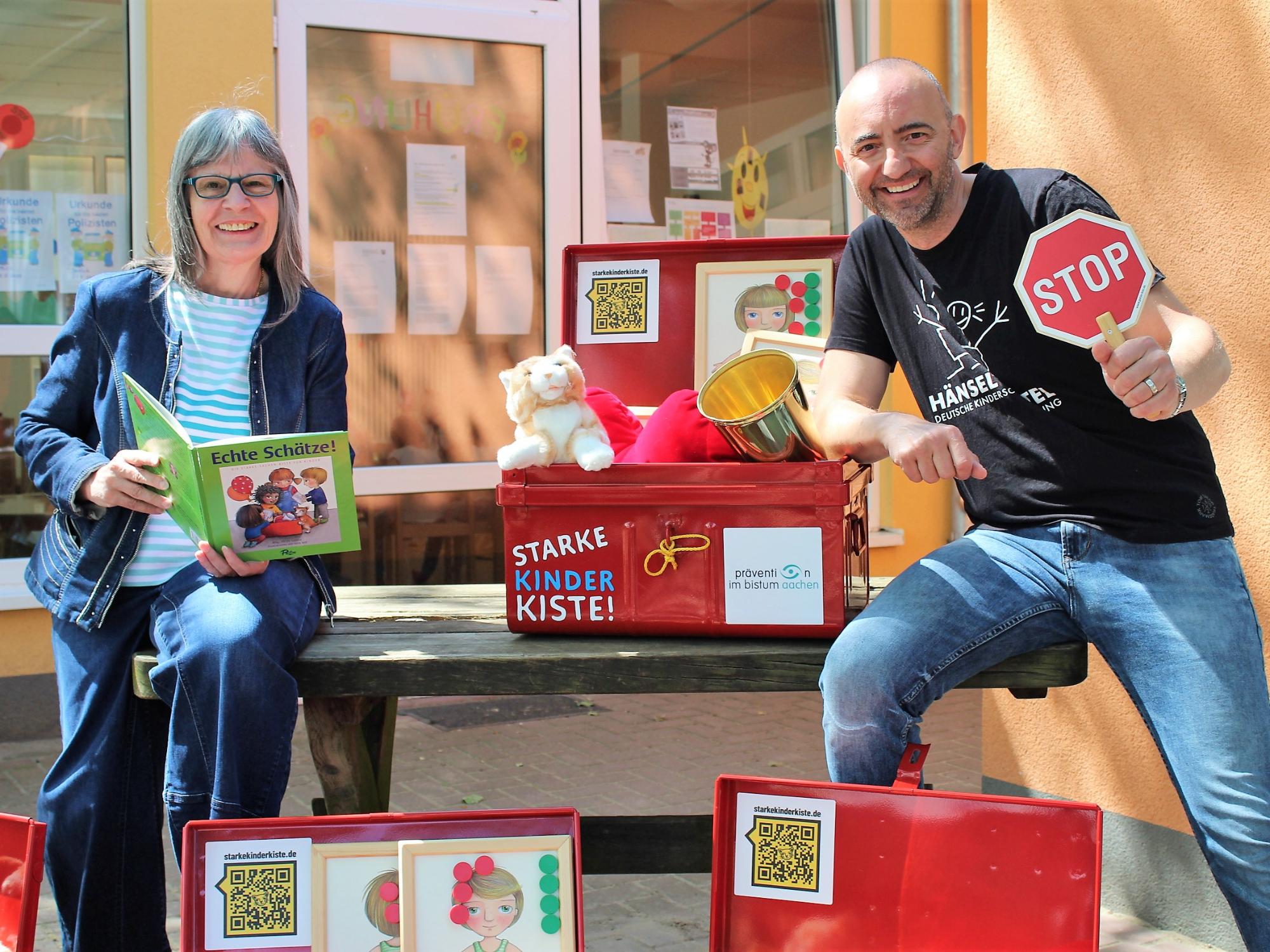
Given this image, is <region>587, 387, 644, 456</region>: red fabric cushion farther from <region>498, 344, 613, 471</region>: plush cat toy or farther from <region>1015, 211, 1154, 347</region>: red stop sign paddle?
<region>1015, 211, 1154, 347</region>: red stop sign paddle

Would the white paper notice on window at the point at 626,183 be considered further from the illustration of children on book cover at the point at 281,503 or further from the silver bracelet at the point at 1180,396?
the silver bracelet at the point at 1180,396

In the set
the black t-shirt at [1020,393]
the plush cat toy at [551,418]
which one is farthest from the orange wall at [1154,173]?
the plush cat toy at [551,418]

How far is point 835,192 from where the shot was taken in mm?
5836

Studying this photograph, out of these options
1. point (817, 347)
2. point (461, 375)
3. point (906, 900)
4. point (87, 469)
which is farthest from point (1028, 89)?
point (461, 375)

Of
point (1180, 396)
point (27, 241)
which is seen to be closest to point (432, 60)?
point (27, 241)

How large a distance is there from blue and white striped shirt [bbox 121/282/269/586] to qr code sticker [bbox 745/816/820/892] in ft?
3.72

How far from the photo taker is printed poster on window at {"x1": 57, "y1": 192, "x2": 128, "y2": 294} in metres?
4.63

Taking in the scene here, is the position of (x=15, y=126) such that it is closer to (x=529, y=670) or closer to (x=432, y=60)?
(x=432, y=60)

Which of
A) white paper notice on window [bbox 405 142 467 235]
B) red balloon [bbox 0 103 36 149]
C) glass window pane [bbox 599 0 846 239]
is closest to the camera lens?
red balloon [bbox 0 103 36 149]

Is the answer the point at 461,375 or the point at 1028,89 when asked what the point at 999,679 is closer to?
the point at 1028,89

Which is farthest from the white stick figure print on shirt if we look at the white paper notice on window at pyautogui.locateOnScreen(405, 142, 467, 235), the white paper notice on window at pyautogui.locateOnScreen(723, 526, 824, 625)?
the white paper notice on window at pyautogui.locateOnScreen(405, 142, 467, 235)

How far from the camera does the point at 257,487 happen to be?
6.74 feet

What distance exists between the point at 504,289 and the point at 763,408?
330 cm

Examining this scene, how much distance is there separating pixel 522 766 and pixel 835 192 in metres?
3.14
